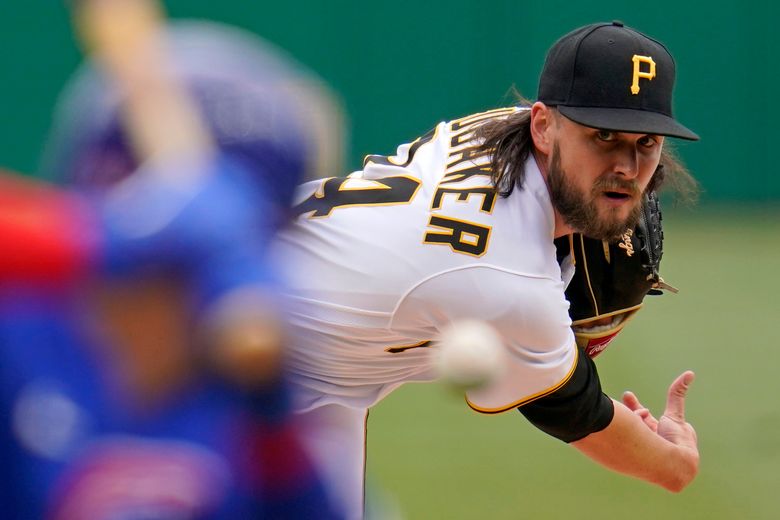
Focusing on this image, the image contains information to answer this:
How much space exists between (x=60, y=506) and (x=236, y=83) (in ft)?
1.87

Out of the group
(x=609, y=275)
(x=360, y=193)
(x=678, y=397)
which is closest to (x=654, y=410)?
(x=678, y=397)

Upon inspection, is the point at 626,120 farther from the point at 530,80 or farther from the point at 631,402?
the point at 530,80

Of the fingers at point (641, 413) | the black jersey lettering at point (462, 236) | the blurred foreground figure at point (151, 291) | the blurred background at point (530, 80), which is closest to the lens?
the blurred foreground figure at point (151, 291)

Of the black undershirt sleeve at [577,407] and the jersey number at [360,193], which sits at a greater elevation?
the jersey number at [360,193]

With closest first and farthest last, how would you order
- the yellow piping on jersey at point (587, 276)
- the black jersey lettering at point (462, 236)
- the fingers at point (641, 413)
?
the black jersey lettering at point (462, 236), the yellow piping on jersey at point (587, 276), the fingers at point (641, 413)

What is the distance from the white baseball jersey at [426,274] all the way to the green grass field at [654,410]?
515 millimetres

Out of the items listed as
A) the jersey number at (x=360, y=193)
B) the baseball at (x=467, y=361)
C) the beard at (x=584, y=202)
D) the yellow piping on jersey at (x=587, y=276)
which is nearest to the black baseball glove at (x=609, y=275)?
the yellow piping on jersey at (x=587, y=276)

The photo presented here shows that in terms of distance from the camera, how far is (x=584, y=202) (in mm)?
2996

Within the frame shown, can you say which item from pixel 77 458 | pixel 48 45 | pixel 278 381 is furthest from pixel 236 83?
pixel 48 45

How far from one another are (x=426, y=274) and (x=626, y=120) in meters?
0.62

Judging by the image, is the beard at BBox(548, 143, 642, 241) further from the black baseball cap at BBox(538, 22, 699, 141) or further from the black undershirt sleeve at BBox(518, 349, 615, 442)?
the black undershirt sleeve at BBox(518, 349, 615, 442)

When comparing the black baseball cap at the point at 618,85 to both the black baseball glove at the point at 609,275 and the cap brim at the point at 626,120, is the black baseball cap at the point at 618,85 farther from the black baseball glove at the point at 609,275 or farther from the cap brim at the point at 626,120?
the black baseball glove at the point at 609,275

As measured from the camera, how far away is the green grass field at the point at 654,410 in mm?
5121

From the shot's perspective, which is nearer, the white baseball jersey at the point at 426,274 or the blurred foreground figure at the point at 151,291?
the blurred foreground figure at the point at 151,291
